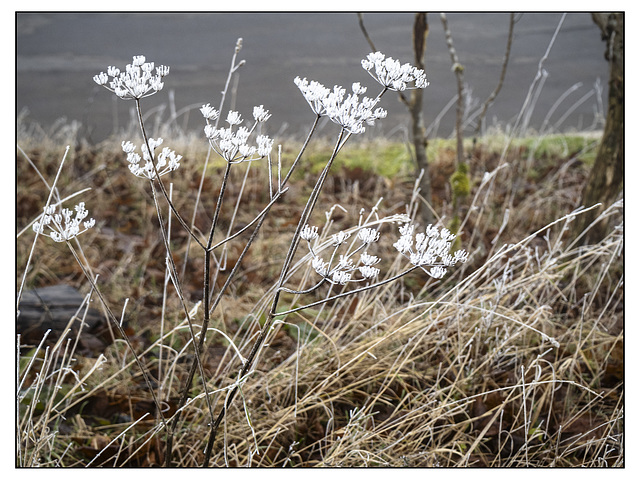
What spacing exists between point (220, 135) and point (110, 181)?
2.18 m

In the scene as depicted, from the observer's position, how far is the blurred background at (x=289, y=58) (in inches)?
71.0

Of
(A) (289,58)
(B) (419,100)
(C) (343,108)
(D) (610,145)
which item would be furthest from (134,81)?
(D) (610,145)

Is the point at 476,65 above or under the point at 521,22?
under

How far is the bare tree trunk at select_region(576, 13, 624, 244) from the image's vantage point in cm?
171

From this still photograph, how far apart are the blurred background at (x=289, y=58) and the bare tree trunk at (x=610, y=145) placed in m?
0.13

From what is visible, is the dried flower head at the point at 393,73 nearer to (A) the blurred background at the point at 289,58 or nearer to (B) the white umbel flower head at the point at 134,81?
(B) the white umbel flower head at the point at 134,81

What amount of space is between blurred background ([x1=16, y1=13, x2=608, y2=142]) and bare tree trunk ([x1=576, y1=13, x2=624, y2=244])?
0.13 meters

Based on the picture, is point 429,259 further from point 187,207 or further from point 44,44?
point 187,207

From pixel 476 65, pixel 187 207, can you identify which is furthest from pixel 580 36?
pixel 187 207

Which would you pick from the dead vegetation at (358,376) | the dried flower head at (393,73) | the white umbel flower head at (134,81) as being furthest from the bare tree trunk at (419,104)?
the white umbel flower head at (134,81)

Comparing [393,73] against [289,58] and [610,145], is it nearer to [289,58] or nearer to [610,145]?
[610,145]

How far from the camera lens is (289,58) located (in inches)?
83.0

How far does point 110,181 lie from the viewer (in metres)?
2.73

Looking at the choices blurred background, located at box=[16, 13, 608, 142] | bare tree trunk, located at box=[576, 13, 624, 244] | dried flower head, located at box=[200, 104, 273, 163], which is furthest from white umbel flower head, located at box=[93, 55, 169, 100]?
bare tree trunk, located at box=[576, 13, 624, 244]
